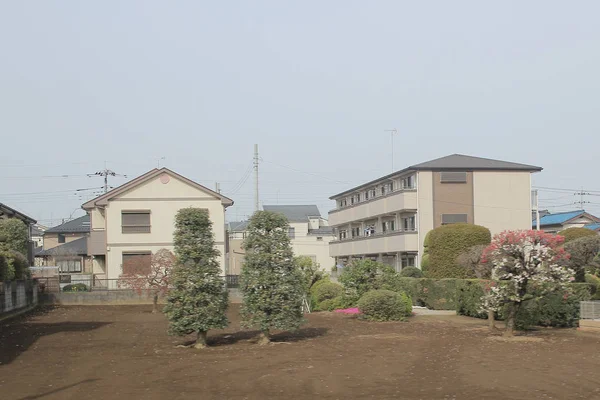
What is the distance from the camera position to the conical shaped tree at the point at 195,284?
54.1ft

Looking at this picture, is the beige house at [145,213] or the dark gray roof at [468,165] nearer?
the beige house at [145,213]

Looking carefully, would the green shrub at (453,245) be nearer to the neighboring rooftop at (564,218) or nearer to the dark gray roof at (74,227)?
the neighboring rooftop at (564,218)

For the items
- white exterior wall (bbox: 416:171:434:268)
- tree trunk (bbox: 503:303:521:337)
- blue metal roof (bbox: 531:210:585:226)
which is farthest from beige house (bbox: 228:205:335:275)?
tree trunk (bbox: 503:303:521:337)

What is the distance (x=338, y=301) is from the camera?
97.0ft

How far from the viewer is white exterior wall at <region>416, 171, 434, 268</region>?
45.6m

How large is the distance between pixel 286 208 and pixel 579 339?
64169mm

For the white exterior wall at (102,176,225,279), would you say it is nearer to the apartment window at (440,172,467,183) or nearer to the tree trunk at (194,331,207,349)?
the apartment window at (440,172,467,183)

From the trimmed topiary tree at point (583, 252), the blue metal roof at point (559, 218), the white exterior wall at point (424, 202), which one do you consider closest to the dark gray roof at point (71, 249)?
the white exterior wall at point (424, 202)

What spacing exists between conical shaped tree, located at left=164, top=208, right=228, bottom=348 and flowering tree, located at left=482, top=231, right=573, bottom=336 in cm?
740

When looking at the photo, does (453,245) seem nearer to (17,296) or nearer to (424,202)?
(424,202)

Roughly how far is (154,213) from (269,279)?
26.7 meters

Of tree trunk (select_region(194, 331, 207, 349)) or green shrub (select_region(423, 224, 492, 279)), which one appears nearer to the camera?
tree trunk (select_region(194, 331, 207, 349))

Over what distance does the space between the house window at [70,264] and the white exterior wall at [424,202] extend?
28081 mm

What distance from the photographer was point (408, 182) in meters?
47.8
